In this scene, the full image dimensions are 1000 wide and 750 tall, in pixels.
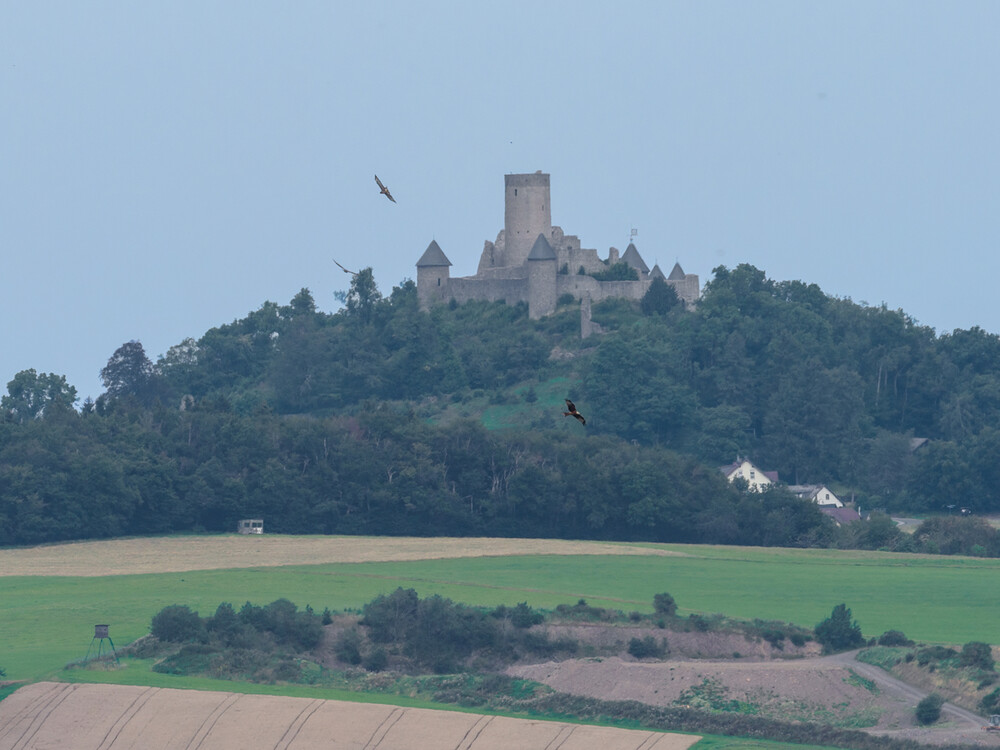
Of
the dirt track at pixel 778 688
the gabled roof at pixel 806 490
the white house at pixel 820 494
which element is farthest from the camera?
the white house at pixel 820 494

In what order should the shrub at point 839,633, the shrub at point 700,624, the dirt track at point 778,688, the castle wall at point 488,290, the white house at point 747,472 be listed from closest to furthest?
the dirt track at point 778,688 → the shrub at point 839,633 → the shrub at point 700,624 → the white house at point 747,472 → the castle wall at point 488,290

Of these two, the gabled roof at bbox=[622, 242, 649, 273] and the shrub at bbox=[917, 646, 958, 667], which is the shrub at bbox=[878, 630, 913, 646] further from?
the gabled roof at bbox=[622, 242, 649, 273]

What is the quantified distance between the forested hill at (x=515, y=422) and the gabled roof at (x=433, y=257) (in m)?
3.74

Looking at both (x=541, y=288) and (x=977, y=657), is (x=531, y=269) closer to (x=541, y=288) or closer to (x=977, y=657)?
(x=541, y=288)

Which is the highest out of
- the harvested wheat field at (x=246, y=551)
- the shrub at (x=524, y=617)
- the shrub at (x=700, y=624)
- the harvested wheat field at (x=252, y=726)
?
the harvested wheat field at (x=246, y=551)

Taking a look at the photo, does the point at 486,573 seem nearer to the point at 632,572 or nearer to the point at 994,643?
the point at 632,572

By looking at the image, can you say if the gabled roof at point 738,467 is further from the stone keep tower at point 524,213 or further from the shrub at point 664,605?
the shrub at point 664,605

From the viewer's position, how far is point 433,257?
139 meters

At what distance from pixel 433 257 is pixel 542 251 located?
406 inches

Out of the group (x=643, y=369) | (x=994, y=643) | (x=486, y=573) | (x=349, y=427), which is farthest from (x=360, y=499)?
(x=994, y=643)

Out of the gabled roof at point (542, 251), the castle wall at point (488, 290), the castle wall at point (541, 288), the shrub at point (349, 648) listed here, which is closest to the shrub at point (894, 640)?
the shrub at point (349, 648)

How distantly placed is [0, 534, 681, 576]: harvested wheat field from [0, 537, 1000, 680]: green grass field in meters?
1.99

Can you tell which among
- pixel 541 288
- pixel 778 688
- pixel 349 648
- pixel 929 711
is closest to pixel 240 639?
pixel 349 648

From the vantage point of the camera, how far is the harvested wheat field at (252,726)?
4862 cm
